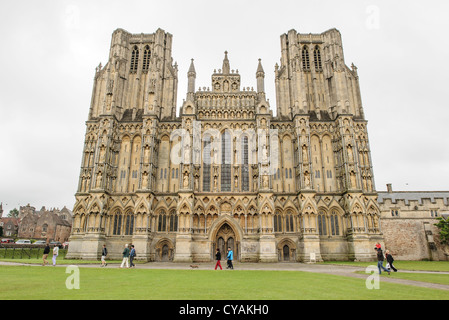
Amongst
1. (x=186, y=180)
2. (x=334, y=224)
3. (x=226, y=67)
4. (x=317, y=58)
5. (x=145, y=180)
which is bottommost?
(x=334, y=224)

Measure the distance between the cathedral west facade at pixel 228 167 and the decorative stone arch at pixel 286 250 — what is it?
127 mm

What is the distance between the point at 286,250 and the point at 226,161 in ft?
46.3

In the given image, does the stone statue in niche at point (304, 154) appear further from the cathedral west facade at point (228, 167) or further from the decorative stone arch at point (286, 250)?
the decorative stone arch at point (286, 250)

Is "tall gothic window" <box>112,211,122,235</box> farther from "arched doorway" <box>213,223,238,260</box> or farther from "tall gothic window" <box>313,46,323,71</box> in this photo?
"tall gothic window" <box>313,46,323,71</box>

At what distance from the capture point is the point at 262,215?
35.7m

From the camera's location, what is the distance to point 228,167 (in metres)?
39.8

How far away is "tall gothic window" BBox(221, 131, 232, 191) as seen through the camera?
128 ft

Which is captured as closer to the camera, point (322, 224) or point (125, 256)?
point (125, 256)

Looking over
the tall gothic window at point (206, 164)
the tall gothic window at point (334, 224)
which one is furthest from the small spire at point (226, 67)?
the tall gothic window at point (334, 224)

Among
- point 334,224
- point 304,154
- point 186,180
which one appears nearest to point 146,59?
point 186,180

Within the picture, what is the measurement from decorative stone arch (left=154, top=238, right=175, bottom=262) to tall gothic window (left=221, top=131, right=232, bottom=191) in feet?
32.4

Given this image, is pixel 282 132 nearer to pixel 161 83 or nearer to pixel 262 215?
pixel 262 215

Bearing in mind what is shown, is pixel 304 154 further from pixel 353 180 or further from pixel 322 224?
pixel 322 224

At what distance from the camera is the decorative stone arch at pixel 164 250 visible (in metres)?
36.7
